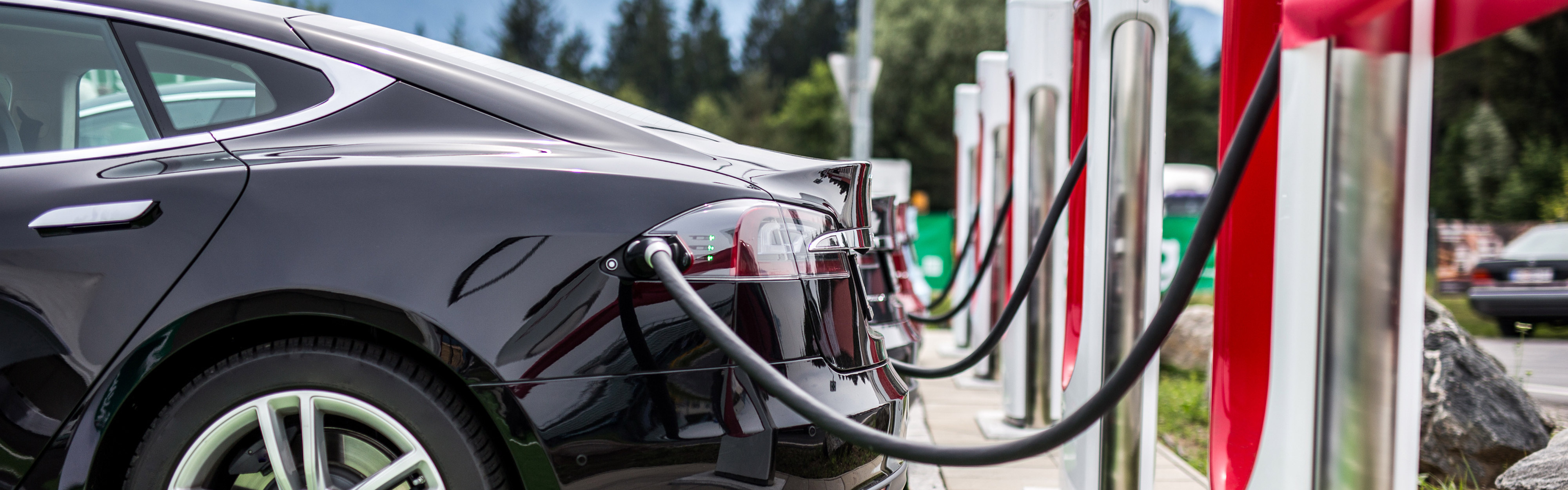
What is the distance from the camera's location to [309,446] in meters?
1.65

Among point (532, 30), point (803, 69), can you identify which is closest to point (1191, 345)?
→ point (803, 69)

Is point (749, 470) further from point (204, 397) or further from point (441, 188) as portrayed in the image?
point (204, 397)

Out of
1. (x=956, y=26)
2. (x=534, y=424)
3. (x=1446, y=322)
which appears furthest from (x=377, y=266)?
(x=956, y=26)

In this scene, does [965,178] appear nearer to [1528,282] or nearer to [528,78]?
[528,78]

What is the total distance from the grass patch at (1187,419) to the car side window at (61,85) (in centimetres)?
364

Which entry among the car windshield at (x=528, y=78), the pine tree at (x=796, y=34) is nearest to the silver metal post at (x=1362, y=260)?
the car windshield at (x=528, y=78)

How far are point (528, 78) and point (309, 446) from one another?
34.7 inches

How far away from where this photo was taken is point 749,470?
1590 mm

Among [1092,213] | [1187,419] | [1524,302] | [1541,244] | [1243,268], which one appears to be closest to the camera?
[1243,268]

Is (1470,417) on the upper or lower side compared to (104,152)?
lower

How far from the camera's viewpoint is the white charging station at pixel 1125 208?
2.53 metres

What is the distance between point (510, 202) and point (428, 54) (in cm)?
52

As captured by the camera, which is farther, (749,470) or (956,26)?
(956,26)

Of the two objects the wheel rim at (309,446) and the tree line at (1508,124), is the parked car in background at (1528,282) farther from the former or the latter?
the wheel rim at (309,446)
